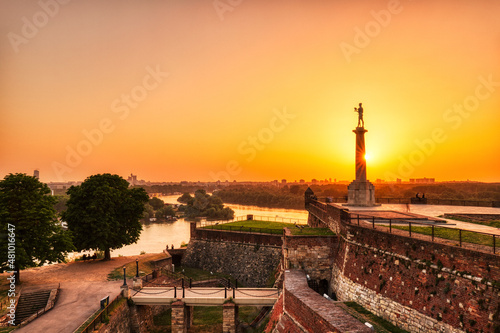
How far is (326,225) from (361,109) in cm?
1109

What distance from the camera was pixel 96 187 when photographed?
31.2m

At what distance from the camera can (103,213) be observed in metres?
30.4

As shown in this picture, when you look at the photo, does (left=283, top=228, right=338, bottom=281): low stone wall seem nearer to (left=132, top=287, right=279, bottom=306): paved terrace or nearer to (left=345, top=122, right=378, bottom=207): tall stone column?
(left=132, top=287, right=279, bottom=306): paved terrace

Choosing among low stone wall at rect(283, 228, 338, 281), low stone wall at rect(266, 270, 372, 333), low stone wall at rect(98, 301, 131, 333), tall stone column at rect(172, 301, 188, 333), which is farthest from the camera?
tall stone column at rect(172, 301, 188, 333)

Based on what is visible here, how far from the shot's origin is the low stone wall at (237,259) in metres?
31.8

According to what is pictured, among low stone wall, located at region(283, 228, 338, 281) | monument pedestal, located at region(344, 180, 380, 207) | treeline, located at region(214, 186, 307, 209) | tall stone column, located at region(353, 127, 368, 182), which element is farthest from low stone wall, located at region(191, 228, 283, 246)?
treeline, located at region(214, 186, 307, 209)

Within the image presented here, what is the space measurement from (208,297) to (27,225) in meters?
13.7

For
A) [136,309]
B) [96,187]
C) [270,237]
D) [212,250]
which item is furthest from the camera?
[212,250]

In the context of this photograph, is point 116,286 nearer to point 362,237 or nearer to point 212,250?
point 212,250

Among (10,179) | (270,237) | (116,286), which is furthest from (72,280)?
(270,237)

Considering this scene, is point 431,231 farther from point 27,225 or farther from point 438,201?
point 27,225

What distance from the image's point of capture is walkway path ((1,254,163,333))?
1722 centimetres

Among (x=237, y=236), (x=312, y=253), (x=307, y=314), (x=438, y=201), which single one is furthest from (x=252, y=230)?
(x=307, y=314)

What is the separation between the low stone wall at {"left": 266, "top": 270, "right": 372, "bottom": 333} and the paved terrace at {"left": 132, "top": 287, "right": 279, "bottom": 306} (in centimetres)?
264
